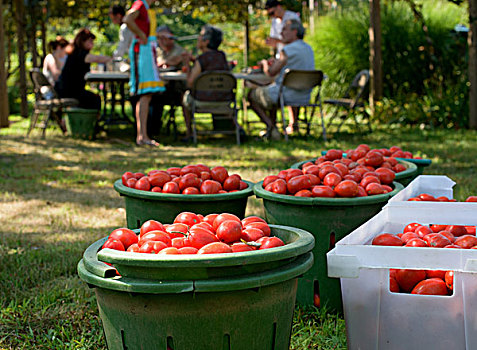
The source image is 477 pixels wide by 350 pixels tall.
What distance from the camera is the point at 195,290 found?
5.27 feet

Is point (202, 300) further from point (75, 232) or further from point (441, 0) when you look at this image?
point (441, 0)

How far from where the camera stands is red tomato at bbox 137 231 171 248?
1846mm

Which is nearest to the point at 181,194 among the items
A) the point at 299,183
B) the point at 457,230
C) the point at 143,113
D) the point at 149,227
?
the point at 299,183

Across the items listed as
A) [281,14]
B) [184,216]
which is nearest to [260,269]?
[184,216]

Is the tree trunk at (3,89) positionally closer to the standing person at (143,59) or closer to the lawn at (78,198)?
the lawn at (78,198)

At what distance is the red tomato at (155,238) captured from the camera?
185cm

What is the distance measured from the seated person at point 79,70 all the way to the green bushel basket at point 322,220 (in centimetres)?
740

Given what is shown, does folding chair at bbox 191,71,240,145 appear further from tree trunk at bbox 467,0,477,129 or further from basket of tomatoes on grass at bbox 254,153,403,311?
basket of tomatoes on grass at bbox 254,153,403,311

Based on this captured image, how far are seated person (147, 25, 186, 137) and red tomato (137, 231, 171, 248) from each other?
8.14 m

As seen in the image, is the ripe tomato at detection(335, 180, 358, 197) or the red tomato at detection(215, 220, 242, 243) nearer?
the red tomato at detection(215, 220, 242, 243)

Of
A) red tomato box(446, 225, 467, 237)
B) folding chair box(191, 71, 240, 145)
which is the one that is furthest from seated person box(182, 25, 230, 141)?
red tomato box(446, 225, 467, 237)

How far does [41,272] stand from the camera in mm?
3256

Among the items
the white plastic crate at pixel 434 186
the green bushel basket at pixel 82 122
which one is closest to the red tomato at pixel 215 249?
the white plastic crate at pixel 434 186

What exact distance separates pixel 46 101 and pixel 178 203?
7545mm
